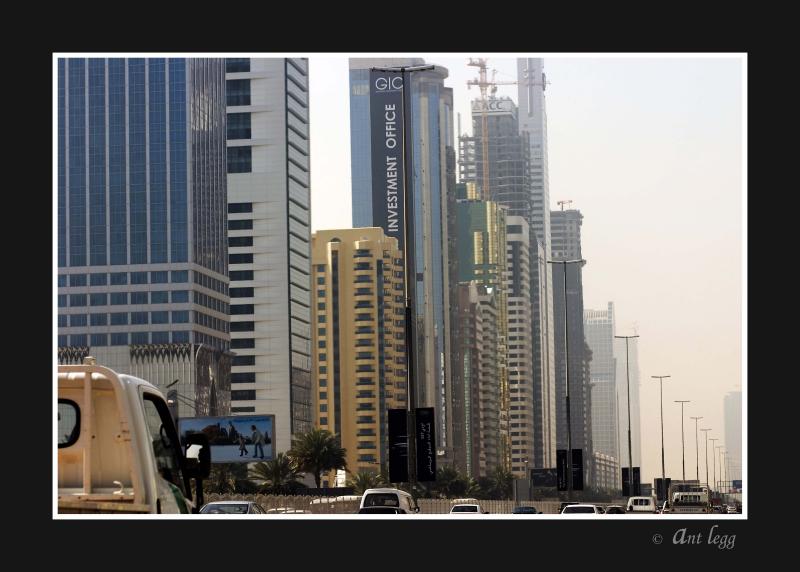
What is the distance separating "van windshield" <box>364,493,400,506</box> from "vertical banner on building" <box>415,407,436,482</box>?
0.86m

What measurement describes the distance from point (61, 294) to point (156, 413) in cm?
18234

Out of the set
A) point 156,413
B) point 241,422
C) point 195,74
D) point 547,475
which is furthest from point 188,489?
point 195,74

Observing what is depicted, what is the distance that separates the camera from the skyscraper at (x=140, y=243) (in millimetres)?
186000

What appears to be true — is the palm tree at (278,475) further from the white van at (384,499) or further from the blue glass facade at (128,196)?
the white van at (384,499)

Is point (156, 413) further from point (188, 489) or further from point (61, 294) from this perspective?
point (61, 294)

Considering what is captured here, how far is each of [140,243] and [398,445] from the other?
165 meters

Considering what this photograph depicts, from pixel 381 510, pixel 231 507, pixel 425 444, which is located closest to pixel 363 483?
pixel 425 444

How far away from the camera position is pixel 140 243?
19388cm

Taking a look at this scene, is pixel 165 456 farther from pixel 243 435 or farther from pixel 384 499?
pixel 243 435

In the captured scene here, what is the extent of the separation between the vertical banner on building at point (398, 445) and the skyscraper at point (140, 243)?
153 meters

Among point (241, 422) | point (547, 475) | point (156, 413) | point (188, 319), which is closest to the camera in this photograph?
point (156, 413)

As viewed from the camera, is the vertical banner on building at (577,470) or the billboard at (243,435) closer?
the vertical banner on building at (577,470)

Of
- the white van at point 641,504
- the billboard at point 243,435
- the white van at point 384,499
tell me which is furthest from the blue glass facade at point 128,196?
the white van at point 384,499
